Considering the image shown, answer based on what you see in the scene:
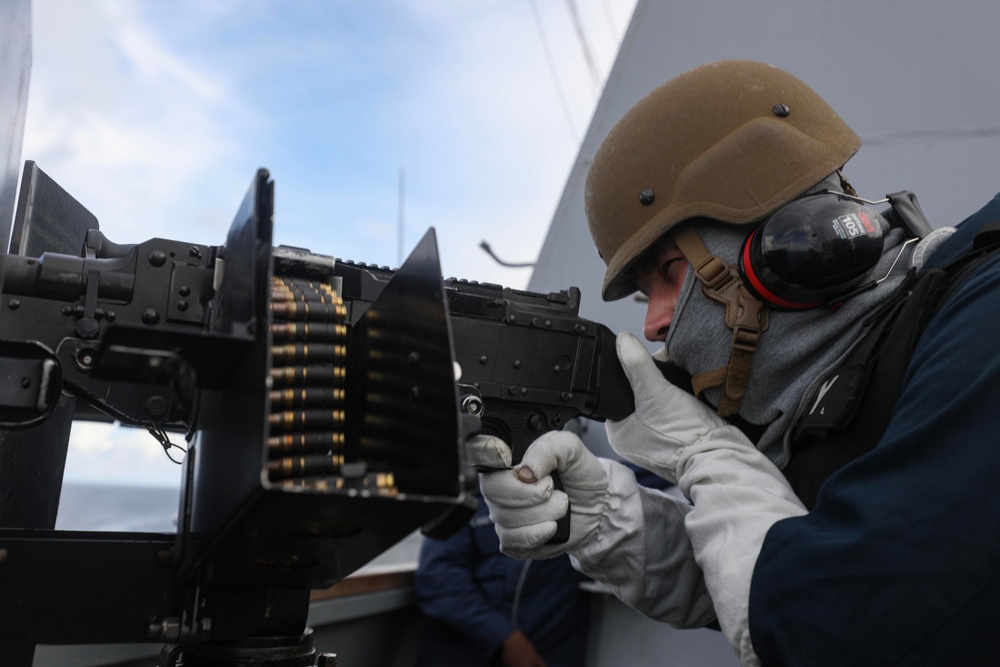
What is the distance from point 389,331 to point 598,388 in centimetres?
78

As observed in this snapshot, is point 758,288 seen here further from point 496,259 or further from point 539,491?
point 496,259

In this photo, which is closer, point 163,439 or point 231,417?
point 231,417

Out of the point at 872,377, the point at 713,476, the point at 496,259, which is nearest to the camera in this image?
the point at 872,377

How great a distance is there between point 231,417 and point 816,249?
3.27 ft

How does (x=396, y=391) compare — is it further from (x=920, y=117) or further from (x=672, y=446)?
(x=920, y=117)

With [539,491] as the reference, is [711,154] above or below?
above

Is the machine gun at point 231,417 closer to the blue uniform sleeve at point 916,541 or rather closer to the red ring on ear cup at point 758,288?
the blue uniform sleeve at point 916,541

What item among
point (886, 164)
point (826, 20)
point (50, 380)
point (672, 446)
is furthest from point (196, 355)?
point (826, 20)

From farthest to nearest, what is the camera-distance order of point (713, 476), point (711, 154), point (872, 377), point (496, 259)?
point (496, 259), point (711, 154), point (713, 476), point (872, 377)

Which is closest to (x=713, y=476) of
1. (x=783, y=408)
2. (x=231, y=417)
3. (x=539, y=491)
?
(x=783, y=408)

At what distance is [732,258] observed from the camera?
1.70 meters

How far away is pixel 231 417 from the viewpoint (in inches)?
41.6

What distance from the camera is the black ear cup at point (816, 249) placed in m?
1.49

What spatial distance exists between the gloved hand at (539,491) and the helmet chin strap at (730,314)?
0.29 metres
